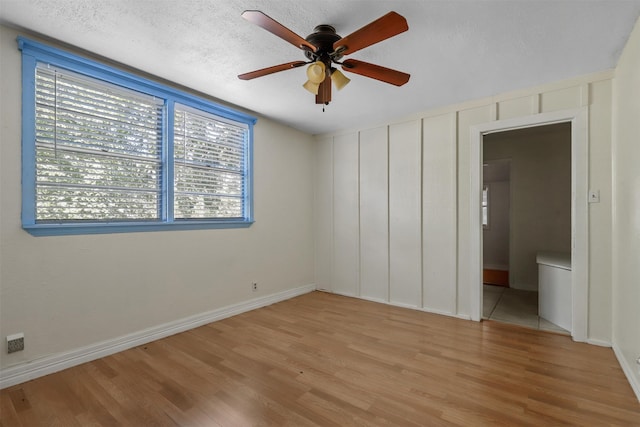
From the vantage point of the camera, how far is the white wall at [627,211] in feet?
6.75

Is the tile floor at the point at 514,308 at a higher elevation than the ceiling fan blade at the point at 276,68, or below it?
below

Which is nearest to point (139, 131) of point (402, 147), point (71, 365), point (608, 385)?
point (71, 365)

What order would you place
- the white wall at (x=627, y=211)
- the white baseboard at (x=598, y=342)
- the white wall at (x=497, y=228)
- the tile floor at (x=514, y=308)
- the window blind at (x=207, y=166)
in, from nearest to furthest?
the white wall at (x=627, y=211), the white baseboard at (x=598, y=342), the window blind at (x=207, y=166), the tile floor at (x=514, y=308), the white wall at (x=497, y=228)

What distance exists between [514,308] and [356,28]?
12.6ft

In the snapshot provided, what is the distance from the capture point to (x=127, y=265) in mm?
2783

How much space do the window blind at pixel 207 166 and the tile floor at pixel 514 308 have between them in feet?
11.3

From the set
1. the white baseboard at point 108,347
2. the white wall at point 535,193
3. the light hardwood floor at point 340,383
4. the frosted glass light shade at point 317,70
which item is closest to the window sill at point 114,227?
the white baseboard at point 108,347

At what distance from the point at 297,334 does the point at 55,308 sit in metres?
2.04

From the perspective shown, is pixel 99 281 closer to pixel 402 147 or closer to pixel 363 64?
pixel 363 64

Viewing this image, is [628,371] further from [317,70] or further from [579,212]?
[317,70]

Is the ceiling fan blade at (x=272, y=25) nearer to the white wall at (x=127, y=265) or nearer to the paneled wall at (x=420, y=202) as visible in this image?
the white wall at (x=127, y=265)

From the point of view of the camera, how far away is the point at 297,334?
3.08 metres

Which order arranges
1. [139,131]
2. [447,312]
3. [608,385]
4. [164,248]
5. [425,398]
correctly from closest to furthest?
[425,398] → [608,385] → [139,131] → [164,248] → [447,312]

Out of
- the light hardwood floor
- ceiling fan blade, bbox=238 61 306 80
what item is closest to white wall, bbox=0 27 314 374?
the light hardwood floor
